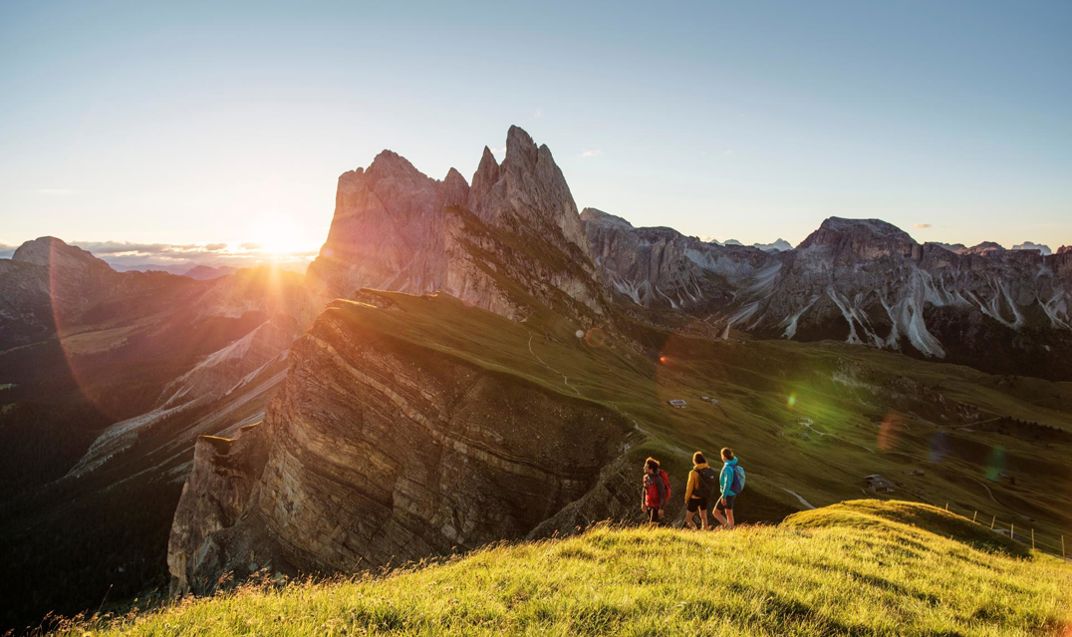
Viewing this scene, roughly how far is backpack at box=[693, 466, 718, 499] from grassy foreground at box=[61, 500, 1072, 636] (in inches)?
272

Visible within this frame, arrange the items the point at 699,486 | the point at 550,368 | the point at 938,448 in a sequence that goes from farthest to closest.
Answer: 1. the point at 938,448
2. the point at 550,368
3. the point at 699,486

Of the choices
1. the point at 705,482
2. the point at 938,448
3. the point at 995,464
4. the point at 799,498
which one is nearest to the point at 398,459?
the point at 799,498

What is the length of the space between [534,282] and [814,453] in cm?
9738

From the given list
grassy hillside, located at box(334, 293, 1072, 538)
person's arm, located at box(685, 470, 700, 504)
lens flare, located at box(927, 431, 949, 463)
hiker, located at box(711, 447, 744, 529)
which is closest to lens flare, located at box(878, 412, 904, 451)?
grassy hillside, located at box(334, 293, 1072, 538)

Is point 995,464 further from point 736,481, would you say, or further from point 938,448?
point 736,481

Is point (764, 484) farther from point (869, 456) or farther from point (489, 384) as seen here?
point (869, 456)

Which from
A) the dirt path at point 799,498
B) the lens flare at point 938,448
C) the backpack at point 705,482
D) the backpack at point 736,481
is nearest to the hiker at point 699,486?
the backpack at point 705,482

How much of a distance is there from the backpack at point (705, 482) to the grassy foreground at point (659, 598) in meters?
6.92

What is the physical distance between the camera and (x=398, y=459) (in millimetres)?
51750

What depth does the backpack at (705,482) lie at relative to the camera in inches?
918

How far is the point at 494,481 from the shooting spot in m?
48.1

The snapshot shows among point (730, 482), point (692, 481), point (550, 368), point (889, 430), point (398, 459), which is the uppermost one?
point (730, 482)

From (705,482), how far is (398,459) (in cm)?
3561

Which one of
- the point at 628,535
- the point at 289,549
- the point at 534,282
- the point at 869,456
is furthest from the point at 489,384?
the point at 534,282
